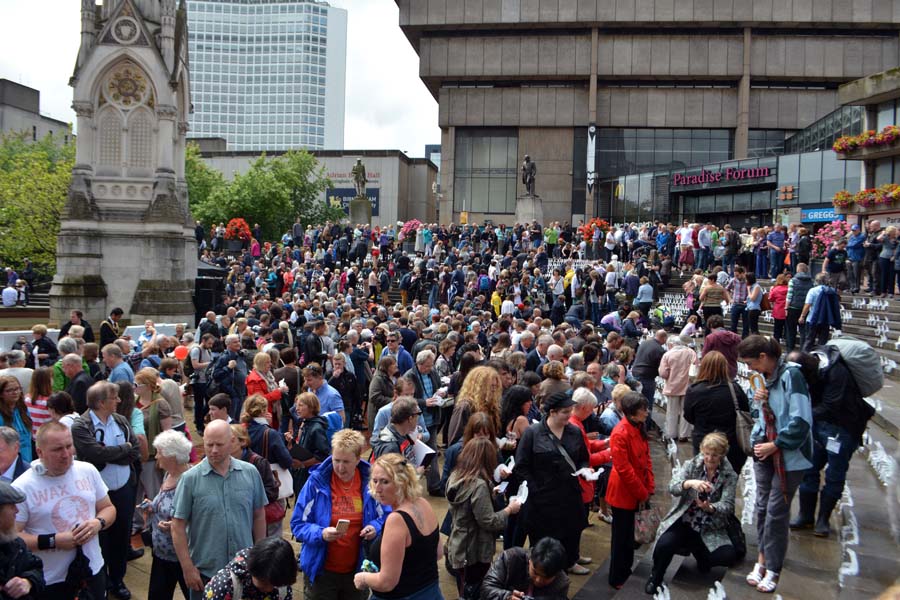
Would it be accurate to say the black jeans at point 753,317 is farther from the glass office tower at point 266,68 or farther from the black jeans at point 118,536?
the glass office tower at point 266,68

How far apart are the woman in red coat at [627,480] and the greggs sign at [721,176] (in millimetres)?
38230

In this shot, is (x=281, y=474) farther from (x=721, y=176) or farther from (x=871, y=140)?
(x=721, y=176)

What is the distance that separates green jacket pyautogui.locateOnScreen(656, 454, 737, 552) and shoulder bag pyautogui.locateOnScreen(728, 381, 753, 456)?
1.36ft

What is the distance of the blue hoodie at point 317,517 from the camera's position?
4699 millimetres

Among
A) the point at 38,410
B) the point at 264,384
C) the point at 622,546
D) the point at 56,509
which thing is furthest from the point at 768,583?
the point at 38,410

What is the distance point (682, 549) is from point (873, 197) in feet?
70.1

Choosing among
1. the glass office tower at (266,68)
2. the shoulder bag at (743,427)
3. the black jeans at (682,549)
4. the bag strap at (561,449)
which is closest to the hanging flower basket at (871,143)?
the shoulder bag at (743,427)

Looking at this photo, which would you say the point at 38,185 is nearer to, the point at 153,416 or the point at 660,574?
the point at 153,416

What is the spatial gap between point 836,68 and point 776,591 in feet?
169

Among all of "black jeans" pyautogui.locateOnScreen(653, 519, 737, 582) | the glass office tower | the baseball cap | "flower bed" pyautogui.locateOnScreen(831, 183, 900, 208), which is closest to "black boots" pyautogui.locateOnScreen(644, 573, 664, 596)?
"black jeans" pyautogui.locateOnScreen(653, 519, 737, 582)

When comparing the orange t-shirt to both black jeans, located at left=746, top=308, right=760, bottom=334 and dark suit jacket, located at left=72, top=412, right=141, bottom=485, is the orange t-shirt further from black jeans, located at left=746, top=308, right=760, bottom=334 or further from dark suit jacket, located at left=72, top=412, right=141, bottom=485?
black jeans, located at left=746, top=308, right=760, bottom=334

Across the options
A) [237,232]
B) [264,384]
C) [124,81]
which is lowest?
[264,384]

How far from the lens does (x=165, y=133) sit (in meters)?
18.9

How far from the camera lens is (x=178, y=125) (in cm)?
1983
